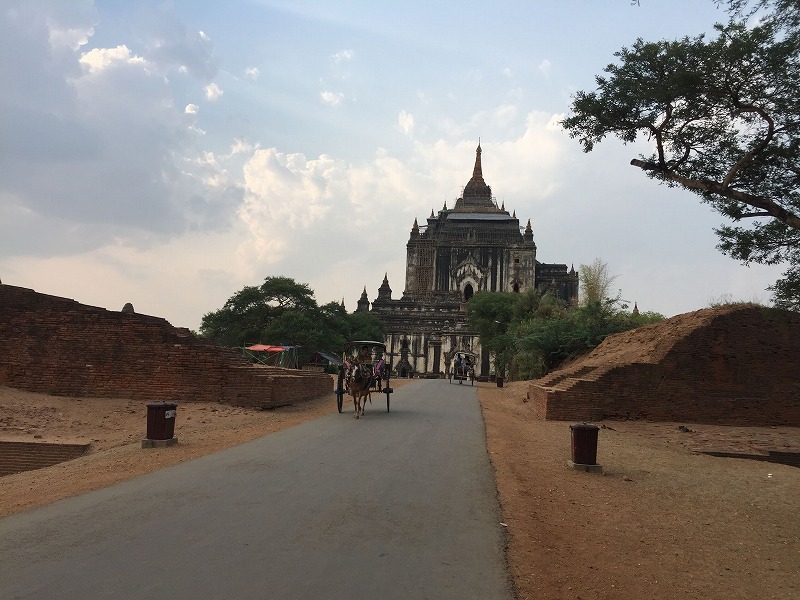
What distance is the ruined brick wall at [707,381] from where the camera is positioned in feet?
49.8

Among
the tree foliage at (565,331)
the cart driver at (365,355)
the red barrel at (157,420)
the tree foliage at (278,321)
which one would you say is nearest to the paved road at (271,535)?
the red barrel at (157,420)

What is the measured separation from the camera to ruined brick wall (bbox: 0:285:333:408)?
14.8m

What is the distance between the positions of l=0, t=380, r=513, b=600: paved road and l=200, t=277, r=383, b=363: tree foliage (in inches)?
1392

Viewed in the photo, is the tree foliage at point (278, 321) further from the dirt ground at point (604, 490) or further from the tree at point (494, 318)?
the dirt ground at point (604, 490)

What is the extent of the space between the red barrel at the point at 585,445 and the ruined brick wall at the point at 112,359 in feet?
27.6

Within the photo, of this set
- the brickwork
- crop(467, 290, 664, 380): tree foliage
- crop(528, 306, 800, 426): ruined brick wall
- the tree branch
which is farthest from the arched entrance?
the brickwork

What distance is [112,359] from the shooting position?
587 inches

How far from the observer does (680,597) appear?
4238 millimetres

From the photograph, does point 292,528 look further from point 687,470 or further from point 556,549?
point 687,470

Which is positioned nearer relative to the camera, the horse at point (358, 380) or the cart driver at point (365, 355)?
the horse at point (358, 380)

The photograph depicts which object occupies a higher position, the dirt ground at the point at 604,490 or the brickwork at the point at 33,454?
the dirt ground at the point at 604,490

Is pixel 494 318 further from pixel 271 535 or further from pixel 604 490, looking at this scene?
pixel 271 535

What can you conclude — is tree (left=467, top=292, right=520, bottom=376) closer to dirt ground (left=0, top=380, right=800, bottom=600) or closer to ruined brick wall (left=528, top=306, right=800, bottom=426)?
ruined brick wall (left=528, top=306, right=800, bottom=426)

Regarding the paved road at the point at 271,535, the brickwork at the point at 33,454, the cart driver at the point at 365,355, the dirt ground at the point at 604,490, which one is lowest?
the brickwork at the point at 33,454
